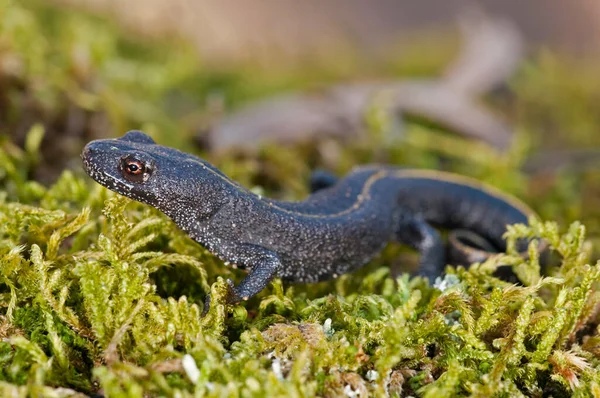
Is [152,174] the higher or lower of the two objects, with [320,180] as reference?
lower

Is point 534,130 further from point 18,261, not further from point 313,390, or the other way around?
point 18,261

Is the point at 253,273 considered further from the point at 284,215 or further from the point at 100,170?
the point at 100,170

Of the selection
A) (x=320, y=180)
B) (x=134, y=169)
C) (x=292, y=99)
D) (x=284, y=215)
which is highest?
(x=292, y=99)

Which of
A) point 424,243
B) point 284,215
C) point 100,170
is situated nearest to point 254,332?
point 284,215

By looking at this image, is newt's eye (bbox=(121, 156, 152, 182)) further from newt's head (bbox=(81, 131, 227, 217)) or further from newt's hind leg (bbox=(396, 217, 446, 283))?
newt's hind leg (bbox=(396, 217, 446, 283))

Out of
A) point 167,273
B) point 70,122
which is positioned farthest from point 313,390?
point 70,122

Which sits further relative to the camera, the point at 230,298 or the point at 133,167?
the point at 133,167

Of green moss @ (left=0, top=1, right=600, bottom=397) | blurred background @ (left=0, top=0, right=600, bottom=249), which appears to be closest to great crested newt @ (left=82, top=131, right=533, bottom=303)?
green moss @ (left=0, top=1, right=600, bottom=397)
